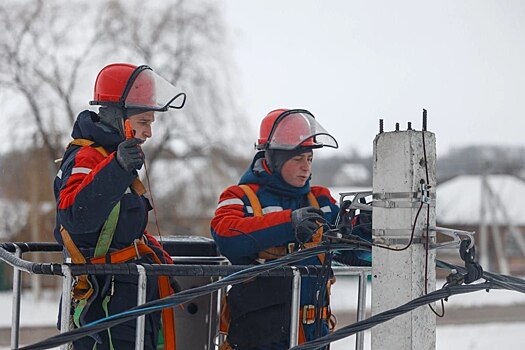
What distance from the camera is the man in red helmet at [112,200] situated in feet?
10.9

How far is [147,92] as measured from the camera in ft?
12.2

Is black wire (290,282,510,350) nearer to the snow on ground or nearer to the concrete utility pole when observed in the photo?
the concrete utility pole

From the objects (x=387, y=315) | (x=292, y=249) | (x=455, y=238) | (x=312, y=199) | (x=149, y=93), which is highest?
(x=149, y=93)

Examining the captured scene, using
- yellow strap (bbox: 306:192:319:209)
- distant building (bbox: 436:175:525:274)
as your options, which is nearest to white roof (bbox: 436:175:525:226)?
distant building (bbox: 436:175:525:274)

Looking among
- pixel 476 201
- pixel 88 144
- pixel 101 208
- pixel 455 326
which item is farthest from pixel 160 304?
pixel 476 201

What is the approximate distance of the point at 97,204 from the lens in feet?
10.9

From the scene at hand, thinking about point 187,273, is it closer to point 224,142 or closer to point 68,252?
point 68,252

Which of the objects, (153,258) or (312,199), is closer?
(153,258)

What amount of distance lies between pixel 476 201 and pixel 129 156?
29631 millimetres

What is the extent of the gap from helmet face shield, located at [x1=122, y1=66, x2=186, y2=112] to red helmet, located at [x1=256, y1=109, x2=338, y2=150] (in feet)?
2.08

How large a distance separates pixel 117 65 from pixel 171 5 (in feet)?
49.2

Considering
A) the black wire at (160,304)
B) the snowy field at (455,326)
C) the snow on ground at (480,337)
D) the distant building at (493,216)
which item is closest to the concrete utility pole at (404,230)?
the black wire at (160,304)

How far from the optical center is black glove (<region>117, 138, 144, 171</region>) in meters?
3.27

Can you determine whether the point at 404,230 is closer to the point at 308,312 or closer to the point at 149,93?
the point at 308,312
